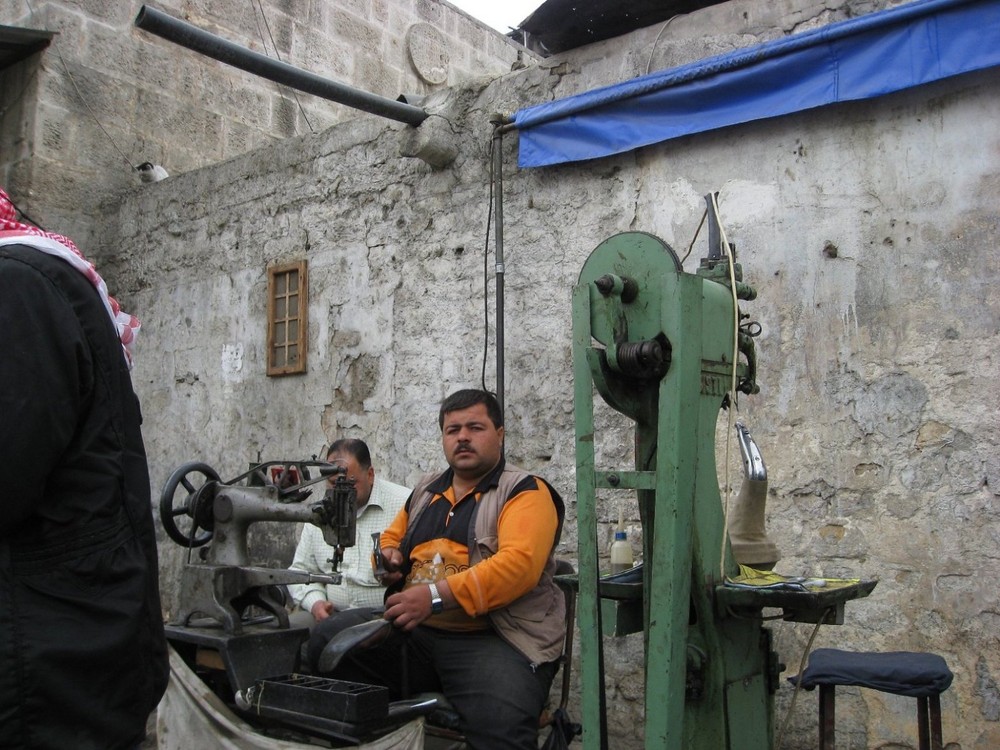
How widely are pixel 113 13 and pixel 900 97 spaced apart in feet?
18.4

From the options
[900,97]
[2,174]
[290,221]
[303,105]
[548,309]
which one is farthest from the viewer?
[303,105]

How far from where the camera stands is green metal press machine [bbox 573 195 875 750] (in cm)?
224

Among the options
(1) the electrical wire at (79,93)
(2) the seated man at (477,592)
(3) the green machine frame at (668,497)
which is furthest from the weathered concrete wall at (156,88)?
(3) the green machine frame at (668,497)

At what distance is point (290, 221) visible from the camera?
568cm

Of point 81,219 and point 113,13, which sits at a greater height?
A: point 113,13

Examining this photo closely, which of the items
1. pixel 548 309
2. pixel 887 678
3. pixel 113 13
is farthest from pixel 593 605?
pixel 113 13

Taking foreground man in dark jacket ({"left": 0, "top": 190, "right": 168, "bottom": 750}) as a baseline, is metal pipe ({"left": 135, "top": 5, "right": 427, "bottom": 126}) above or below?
above

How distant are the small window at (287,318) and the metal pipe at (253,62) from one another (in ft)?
4.15

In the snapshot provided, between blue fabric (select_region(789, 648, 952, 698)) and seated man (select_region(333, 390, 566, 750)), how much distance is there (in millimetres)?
815

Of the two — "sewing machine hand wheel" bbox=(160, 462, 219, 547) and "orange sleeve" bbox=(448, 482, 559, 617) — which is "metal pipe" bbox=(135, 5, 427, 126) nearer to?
"sewing machine hand wheel" bbox=(160, 462, 219, 547)

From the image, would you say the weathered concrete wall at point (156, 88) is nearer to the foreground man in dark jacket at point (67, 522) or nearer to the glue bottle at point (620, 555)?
the glue bottle at point (620, 555)

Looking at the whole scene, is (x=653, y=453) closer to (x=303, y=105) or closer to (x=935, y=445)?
(x=935, y=445)

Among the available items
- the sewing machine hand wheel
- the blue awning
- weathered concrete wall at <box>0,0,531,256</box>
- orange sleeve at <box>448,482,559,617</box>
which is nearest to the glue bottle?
orange sleeve at <box>448,482,559,617</box>

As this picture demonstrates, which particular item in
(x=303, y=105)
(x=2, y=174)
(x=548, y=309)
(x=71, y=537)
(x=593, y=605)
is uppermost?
(x=303, y=105)
